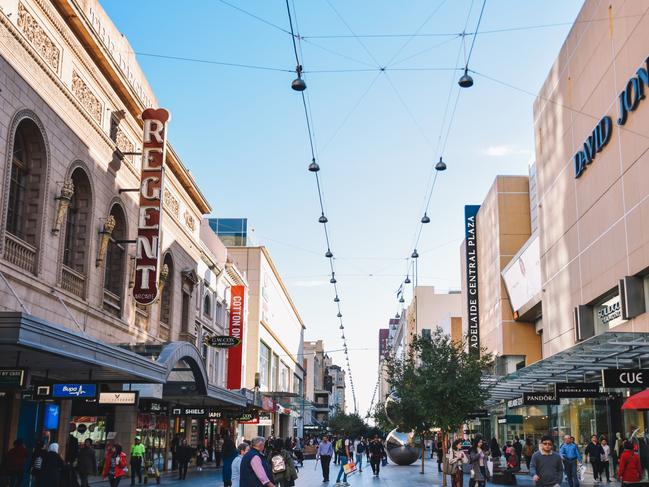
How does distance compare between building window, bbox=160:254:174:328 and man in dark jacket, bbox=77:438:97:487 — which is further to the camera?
building window, bbox=160:254:174:328

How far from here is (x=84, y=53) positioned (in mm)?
23812

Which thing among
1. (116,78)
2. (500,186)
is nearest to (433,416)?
(116,78)

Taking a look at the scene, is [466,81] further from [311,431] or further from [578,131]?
[311,431]

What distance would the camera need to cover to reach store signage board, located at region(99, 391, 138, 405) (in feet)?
74.3

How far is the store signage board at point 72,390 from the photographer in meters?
19.6

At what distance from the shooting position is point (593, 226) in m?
31.2

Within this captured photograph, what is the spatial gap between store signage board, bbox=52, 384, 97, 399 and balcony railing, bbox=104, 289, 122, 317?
7057 millimetres

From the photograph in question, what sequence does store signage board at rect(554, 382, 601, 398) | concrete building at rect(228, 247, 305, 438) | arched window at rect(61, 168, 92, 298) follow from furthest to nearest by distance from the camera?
1. concrete building at rect(228, 247, 305, 438)
2. store signage board at rect(554, 382, 601, 398)
3. arched window at rect(61, 168, 92, 298)

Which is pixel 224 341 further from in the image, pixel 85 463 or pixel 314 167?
pixel 85 463

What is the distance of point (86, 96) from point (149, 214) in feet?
14.9

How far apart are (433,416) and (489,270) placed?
28644 millimetres

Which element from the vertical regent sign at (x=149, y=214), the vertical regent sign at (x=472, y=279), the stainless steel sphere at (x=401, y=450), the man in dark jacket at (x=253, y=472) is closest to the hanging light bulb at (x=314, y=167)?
the vertical regent sign at (x=149, y=214)

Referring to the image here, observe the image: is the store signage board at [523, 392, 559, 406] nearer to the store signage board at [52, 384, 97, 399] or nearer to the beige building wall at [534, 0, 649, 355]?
the beige building wall at [534, 0, 649, 355]

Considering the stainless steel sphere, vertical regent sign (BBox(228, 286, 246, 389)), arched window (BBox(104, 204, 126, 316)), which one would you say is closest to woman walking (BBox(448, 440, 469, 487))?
arched window (BBox(104, 204, 126, 316))
